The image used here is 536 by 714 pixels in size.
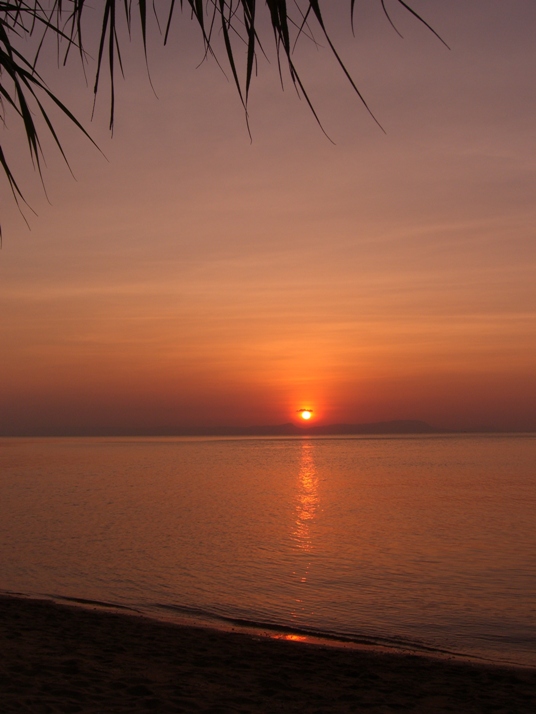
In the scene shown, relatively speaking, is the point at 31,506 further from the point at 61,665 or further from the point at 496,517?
the point at 61,665

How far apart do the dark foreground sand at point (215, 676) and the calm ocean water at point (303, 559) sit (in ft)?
5.10

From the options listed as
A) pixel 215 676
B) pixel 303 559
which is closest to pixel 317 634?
pixel 215 676

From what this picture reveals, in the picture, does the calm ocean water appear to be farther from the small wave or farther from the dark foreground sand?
the dark foreground sand

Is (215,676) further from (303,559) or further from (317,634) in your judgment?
(303,559)

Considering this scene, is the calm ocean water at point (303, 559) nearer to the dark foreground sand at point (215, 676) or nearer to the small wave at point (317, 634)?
the small wave at point (317, 634)

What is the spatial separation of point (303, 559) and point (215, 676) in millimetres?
10515

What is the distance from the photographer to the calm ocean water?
1216 centimetres

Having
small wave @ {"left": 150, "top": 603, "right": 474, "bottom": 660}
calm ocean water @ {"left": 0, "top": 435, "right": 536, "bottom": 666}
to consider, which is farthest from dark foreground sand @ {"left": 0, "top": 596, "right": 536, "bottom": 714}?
calm ocean water @ {"left": 0, "top": 435, "right": 536, "bottom": 666}

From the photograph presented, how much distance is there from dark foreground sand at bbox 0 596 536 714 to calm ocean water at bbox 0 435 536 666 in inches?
61.2

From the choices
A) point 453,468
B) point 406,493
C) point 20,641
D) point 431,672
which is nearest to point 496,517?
point 406,493

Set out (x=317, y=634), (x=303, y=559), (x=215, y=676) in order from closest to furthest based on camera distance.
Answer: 1. (x=215, y=676)
2. (x=317, y=634)
3. (x=303, y=559)

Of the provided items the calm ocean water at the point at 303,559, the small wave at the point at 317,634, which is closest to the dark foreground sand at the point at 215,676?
the small wave at the point at 317,634

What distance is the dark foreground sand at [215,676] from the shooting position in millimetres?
7043

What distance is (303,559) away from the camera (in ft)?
60.6
